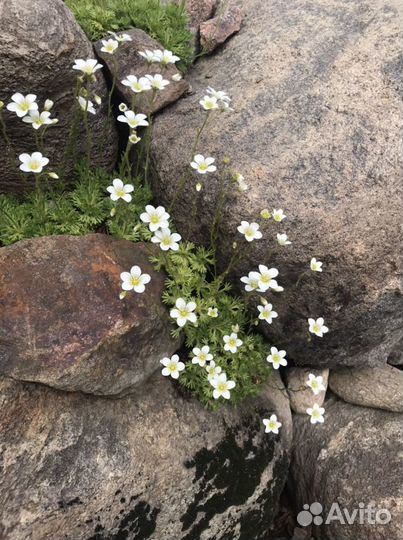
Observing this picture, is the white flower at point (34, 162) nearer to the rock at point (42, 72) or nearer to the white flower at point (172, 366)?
the rock at point (42, 72)

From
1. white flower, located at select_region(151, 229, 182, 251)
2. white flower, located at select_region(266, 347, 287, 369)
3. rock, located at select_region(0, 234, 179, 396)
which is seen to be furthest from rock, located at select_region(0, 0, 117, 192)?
white flower, located at select_region(266, 347, 287, 369)

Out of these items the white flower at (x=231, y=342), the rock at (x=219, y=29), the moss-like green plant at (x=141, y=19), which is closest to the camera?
the white flower at (x=231, y=342)

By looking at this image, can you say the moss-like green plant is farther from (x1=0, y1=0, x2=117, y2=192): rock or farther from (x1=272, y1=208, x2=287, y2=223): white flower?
(x1=272, y1=208, x2=287, y2=223): white flower

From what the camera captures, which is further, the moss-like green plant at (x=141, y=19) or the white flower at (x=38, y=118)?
the moss-like green plant at (x=141, y=19)

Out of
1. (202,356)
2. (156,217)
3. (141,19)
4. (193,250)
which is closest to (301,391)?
(202,356)

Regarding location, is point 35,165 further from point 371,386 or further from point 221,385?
point 371,386

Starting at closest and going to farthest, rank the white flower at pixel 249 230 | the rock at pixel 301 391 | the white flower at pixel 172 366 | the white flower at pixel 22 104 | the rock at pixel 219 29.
A: the white flower at pixel 22 104, the white flower at pixel 249 230, the white flower at pixel 172 366, the rock at pixel 301 391, the rock at pixel 219 29

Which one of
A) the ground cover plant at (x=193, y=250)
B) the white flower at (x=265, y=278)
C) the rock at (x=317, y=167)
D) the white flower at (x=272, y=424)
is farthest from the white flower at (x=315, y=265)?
the white flower at (x=272, y=424)
